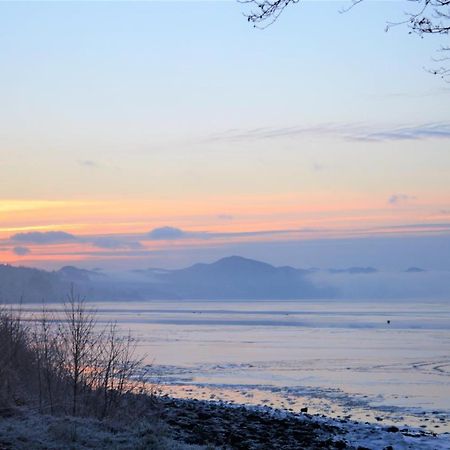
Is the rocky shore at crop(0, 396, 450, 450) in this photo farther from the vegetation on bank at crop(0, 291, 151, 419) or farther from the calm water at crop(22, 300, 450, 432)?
the calm water at crop(22, 300, 450, 432)

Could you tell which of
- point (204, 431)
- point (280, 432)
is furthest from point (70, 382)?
point (280, 432)

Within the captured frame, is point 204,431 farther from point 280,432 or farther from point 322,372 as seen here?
point 322,372

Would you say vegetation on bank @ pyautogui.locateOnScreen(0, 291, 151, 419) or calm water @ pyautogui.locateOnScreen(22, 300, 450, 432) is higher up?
vegetation on bank @ pyautogui.locateOnScreen(0, 291, 151, 419)

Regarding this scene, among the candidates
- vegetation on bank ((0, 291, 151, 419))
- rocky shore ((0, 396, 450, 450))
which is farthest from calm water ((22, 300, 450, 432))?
vegetation on bank ((0, 291, 151, 419))

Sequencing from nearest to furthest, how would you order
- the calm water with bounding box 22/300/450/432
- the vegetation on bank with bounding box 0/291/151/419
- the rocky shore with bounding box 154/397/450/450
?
the vegetation on bank with bounding box 0/291/151/419 → the rocky shore with bounding box 154/397/450/450 → the calm water with bounding box 22/300/450/432

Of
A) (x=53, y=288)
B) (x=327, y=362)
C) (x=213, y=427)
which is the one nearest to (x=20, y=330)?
(x=213, y=427)

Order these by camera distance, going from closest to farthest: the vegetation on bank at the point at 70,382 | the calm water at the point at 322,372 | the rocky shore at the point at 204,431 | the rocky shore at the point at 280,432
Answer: the rocky shore at the point at 204,431 → the vegetation on bank at the point at 70,382 → the rocky shore at the point at 280,432 → the calm water at the point at 322,372

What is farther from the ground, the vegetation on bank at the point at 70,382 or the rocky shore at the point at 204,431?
the vegetation on bank at the point at 70,382

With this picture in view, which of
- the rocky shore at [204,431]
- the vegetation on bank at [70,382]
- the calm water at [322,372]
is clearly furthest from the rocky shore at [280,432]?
the calm water at [322,372]

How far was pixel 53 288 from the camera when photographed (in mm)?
196500

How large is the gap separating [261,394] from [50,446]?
1804cm

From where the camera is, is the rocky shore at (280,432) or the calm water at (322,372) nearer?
the rocky shore at (280,432)

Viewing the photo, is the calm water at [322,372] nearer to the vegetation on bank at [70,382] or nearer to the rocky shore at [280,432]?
the rocky shore at [280,432]

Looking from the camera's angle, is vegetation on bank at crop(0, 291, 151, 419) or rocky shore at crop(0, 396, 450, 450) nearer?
rocky shore at crop(0, 396, 450, 450)
